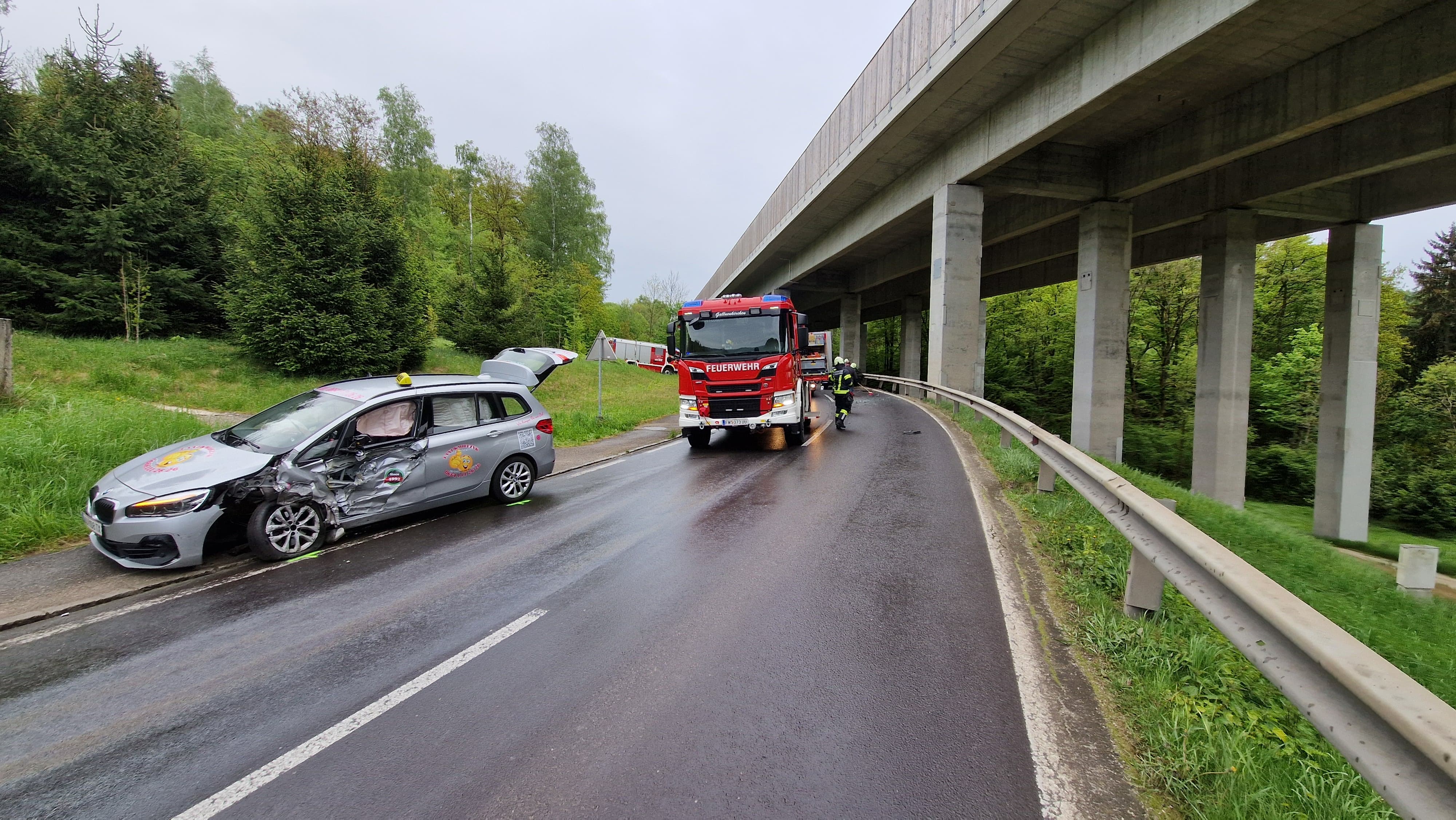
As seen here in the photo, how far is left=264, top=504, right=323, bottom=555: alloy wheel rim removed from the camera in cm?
565

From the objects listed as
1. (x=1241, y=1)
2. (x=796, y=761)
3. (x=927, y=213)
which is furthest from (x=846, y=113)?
(x=796, y=761)

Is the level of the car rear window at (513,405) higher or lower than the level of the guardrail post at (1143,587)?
higher

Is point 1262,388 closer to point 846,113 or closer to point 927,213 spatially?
point 927,213

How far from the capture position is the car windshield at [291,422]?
613 centimetres

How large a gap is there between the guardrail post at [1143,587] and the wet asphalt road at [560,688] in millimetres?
848

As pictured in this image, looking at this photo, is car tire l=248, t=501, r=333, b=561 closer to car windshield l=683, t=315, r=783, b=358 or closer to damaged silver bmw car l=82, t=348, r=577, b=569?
damaged silver bmw car l=82, t=348, r=577, b=569

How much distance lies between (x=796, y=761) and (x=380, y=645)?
2.90 meters

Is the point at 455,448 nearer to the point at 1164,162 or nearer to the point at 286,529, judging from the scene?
the point at 286,529

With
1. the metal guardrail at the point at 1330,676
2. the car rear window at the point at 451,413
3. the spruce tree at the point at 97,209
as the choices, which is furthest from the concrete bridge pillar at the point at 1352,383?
the spruce tree at the point at 97,209

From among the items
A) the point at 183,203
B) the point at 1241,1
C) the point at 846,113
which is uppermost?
the point at 846,113

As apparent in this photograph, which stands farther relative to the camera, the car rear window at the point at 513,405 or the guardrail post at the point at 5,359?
the guardrail post at the point at 5,359

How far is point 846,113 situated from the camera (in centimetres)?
2144

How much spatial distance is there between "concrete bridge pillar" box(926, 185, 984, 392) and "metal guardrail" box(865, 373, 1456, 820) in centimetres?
1706

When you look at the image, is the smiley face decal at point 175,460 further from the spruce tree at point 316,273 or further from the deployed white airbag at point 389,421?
the spruce tree at point 316,273
